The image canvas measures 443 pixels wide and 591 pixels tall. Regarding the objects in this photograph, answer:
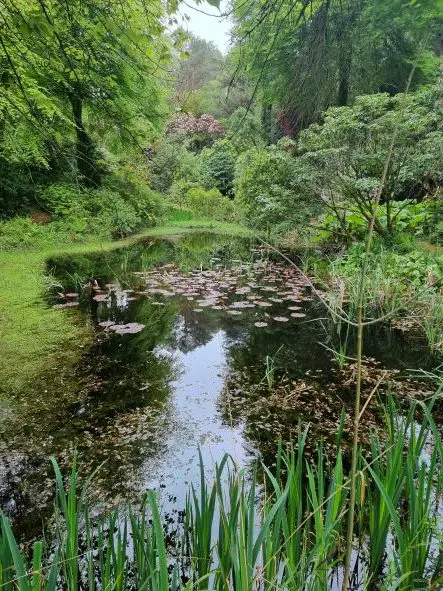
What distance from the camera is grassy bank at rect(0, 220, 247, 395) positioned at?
10.6 ft

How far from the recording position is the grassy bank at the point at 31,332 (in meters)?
3.24

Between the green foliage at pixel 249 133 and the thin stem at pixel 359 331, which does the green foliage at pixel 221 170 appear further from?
the thin stem at pixel 359 331

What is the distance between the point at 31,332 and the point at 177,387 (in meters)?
1.75

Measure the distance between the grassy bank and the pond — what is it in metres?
0.14

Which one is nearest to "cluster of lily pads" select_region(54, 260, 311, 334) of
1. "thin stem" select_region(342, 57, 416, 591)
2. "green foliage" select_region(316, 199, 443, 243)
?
"green foliage" select_region(316, 199, 443, 243)

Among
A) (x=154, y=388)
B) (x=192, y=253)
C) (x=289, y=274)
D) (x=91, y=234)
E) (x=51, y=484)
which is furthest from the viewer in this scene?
(x=91, y=234)

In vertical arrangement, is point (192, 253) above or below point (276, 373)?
above

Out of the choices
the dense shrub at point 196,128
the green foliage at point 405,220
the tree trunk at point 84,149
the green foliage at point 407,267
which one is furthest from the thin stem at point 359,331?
the dense shrub at point 196,128

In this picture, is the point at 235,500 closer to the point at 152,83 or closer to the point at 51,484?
the point at 51,484

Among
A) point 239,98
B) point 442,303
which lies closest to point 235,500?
point 442,303

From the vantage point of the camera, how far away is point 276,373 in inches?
135

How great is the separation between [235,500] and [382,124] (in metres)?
5.50

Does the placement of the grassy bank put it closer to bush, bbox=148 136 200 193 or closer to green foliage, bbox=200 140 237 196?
bush, bbox=148 136 200 193

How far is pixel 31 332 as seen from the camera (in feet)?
13.3
